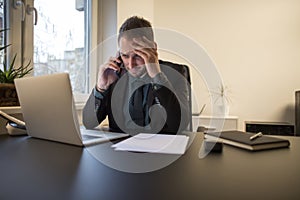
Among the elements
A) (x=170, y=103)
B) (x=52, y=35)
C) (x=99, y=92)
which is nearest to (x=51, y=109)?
(x=99, y=92)

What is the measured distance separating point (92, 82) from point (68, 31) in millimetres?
509

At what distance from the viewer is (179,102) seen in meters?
1.57

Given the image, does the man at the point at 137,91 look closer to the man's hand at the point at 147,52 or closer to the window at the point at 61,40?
the man's hand at the point at 147,52

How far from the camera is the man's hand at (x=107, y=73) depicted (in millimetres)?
1378

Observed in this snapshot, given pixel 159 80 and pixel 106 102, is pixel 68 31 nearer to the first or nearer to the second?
pixel 106 102

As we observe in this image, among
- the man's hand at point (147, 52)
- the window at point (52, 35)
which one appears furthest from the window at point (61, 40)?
the man's hand at point (147, 52)

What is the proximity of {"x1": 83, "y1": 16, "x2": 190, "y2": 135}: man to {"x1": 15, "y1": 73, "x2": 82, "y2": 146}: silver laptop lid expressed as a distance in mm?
462

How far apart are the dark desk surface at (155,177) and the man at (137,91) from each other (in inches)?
28.0

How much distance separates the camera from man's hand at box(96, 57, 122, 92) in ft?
4.52

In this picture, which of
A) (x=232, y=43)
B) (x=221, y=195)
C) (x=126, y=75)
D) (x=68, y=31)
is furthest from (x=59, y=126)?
(x=232, y=43)

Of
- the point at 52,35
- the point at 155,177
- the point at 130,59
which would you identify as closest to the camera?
the point at 155,177

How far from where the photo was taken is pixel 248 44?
3.13 m

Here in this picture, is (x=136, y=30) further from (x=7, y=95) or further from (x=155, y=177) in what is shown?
(x=155, y=177)

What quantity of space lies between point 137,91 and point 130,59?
28 cm
